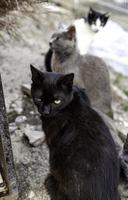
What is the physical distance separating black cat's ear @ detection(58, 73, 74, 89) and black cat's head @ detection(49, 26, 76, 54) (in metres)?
1.19

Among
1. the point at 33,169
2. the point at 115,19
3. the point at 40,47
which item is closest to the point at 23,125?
the point at 33,169

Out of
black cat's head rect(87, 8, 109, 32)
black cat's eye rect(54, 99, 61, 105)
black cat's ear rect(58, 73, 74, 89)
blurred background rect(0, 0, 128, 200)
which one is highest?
black cat's ear rect(58, 73, 74, 89)

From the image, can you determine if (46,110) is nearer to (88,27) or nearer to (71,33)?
(71,33)

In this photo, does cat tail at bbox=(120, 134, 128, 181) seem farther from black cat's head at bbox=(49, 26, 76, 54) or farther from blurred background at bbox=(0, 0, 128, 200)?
black cat's head at bbox=(49, 26, 76, 54)

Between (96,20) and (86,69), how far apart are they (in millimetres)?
836

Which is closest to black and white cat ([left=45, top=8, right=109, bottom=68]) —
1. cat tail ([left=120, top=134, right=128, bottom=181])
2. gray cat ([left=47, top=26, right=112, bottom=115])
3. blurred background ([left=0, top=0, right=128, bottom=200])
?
blurred background ([left=0, top=0, right=128, bottom=200])

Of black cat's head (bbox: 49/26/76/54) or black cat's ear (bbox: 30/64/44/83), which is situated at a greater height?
black cat's ear (bbox: 30/64/44/83)

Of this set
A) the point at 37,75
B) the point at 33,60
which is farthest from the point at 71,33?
the point at 37,75

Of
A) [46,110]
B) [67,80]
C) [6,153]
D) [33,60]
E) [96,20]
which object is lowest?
[33,60]

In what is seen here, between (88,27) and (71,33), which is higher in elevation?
(71,33)

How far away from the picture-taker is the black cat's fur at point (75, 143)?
68.2 inches

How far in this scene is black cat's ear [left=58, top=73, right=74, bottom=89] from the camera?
1753 millimetres

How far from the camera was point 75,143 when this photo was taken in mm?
1754

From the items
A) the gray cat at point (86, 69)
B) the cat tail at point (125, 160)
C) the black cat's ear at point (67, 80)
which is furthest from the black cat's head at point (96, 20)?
the black cat's ear at point (67, 80)
